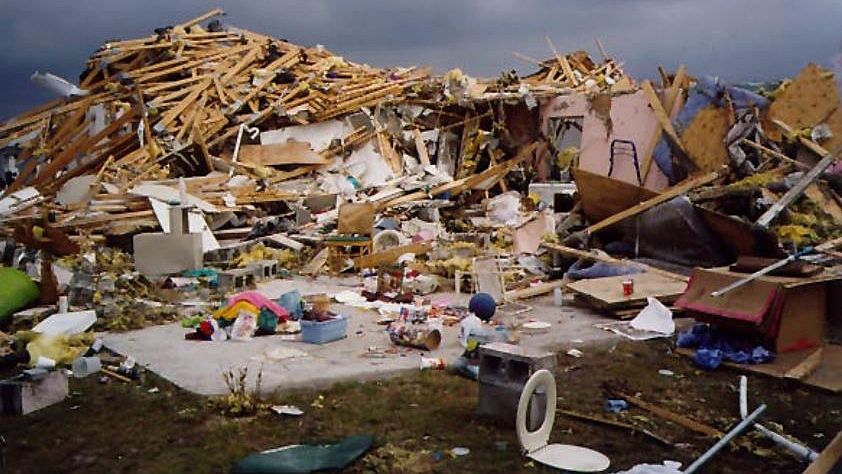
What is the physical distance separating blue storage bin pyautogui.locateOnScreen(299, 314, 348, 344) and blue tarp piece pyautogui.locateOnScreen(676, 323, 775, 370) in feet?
10.4

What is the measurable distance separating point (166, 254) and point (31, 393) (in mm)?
5723

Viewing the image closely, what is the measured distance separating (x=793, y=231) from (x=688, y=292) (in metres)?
2.81

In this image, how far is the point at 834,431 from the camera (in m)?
4.89

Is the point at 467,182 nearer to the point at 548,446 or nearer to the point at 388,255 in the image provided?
the point at 388,255

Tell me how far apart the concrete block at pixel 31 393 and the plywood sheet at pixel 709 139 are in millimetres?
8932

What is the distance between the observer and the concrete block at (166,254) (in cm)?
1098

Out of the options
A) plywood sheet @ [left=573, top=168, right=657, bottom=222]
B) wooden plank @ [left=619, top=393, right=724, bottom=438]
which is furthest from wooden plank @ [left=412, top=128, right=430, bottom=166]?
wooden plank @ [left=619, top=393, right=724, bottom=438]

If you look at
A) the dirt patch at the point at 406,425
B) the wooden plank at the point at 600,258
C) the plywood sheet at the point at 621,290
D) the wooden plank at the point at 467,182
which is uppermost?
the wooden plank at the point at 467,182

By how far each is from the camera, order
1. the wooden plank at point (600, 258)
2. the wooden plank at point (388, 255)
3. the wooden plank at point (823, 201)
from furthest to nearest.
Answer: the wooden plank at point (388, 255) < the wooden plank at point (600, 258) < the wooden plank at point (823, 201)

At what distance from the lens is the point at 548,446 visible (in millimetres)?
4602

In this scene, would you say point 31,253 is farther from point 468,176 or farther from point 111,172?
point 468,176

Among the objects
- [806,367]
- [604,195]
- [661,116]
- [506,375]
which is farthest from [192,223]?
[806,367]

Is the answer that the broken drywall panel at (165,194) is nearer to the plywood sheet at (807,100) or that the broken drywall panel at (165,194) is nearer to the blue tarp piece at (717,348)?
the blue tarp piece at (717,348)

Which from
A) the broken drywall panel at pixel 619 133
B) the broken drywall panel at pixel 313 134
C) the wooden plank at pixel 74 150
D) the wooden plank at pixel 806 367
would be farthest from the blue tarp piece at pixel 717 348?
the wooden plank at pixel 74 150
